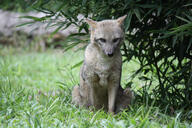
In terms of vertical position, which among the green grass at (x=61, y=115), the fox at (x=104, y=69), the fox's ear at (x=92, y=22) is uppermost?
the fox's ear at (x=92, y=22)

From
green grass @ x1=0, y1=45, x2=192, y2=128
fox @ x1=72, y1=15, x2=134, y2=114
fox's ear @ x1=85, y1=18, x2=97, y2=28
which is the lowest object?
green grass @ x1=0, y1=45, x2=192, y2=128

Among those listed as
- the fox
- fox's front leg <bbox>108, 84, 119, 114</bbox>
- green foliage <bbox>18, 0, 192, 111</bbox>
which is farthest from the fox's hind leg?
green foliage <bbox>18, 0, 192, 111</bbox>

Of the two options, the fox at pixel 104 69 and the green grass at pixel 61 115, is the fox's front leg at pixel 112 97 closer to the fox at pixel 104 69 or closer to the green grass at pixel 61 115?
the fox at pixel 104 69

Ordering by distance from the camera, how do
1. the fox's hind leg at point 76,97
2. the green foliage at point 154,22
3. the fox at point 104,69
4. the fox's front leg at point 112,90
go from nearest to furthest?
1. the fox at point 104,69
2. the green foliage at point 154,22
3. the fox's front leg at point 112,90
4. the fox's hind leg at point 76,97

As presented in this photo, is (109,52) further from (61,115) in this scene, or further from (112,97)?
(61,115)

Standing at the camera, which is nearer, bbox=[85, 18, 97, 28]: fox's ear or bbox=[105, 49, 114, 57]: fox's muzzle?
bbox=[105, 49, 114, 57]: fox's muzzle

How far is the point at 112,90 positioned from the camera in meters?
4.27

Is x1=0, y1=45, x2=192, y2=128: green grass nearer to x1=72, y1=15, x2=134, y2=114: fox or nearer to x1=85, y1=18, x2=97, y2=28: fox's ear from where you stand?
x1=72, y1=15, x2=134, y2=114: fox

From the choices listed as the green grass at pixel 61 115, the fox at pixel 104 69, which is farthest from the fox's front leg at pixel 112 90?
the green grass at pixel 61 115

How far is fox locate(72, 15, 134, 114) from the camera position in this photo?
3986 mm

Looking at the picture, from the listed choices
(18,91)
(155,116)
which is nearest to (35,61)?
(18,91)

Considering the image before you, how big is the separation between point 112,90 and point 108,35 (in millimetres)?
761

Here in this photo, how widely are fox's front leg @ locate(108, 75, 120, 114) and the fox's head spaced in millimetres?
393

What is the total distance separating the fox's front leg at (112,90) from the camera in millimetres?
4199
